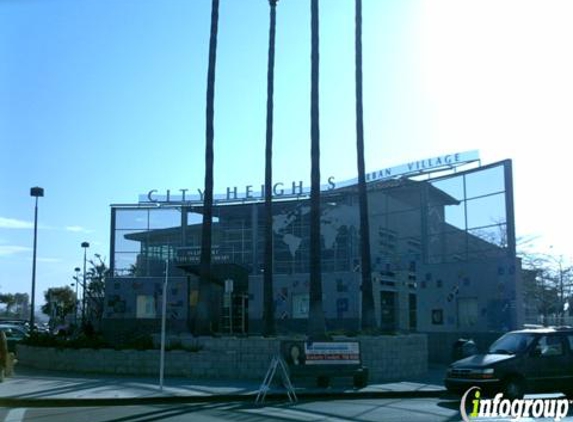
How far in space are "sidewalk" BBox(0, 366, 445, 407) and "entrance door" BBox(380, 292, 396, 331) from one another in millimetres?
15995

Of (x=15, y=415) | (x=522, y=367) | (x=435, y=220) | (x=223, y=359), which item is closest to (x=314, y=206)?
(x=223, y=359)

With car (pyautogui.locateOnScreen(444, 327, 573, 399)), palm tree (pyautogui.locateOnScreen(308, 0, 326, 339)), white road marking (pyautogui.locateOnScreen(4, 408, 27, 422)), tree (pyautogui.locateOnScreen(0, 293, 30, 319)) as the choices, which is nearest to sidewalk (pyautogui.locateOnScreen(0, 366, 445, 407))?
white road marking (pyautogui.locateOnScreen(4, 408, 27, 422))

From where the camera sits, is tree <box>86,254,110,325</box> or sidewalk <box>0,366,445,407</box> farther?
tree <box>86,254,110,325</box>


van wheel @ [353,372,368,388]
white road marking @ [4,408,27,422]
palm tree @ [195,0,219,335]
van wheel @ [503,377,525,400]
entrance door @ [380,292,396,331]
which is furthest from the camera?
entrance door @ [380,292,396,331]

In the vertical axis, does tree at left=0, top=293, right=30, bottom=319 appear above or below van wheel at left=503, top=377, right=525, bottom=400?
above

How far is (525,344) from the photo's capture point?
16.0 m

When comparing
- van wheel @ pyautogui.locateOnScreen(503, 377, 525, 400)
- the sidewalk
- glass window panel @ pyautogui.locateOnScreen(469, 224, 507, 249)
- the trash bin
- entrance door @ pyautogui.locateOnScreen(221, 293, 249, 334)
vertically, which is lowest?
the sidewalk

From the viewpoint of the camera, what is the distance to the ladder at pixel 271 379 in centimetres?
1599

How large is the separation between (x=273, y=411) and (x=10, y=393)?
6.28 m

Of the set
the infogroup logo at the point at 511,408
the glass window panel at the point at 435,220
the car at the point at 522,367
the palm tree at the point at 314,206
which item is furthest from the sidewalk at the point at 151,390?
the glass window panel at the point at 435,220

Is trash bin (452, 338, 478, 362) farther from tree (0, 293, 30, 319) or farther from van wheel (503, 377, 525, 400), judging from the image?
tree (0, 293, 30, 319)

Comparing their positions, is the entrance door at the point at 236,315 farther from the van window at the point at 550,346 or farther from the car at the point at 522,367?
the van window at the point at 550,346

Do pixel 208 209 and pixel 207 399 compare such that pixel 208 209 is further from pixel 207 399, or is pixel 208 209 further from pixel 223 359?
pixel 207 399

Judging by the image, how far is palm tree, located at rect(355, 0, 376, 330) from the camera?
2331 cm
